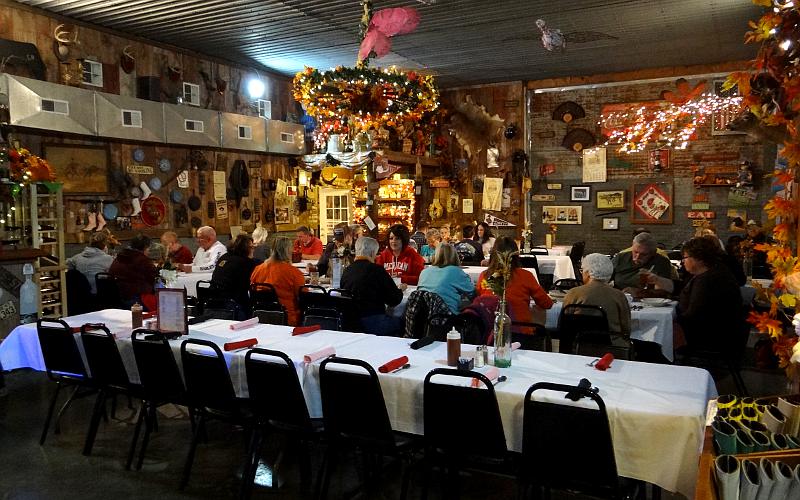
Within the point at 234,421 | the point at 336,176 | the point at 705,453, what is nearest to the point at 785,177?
the point at 705,453

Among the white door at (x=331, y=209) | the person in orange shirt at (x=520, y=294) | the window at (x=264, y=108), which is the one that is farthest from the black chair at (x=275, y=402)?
the white door at (x=331, y=209)

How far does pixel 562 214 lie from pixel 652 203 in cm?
178

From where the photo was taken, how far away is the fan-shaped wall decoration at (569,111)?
1303 centimetres

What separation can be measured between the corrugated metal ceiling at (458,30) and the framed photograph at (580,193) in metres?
2.77

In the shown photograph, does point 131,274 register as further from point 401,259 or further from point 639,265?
point 639,265

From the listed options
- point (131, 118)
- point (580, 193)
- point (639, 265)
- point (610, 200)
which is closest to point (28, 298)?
point (131, 118)

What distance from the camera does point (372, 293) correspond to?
5395 millimetres

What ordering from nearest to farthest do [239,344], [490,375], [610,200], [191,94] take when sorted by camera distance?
[490,375] → [239,344] → [191,94] → [610,200]

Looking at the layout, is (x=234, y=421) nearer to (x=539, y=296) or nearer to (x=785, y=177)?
(x=539, y=296)

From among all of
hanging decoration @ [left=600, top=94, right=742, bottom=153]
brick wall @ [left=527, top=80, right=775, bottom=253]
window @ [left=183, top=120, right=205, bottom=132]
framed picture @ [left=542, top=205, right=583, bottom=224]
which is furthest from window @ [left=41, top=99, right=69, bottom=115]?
hanging decoration @ [left=600, top=94, right=742, bottom=153]

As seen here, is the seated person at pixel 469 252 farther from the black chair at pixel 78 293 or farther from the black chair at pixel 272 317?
the black chair at pixel 78 293

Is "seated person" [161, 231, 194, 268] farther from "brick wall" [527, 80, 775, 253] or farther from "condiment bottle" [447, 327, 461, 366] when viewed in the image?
"brick wall" [527, 80, 775, 253]

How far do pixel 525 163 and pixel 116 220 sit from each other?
7.55 metres

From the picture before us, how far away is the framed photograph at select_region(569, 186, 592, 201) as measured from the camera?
43.1 ft
